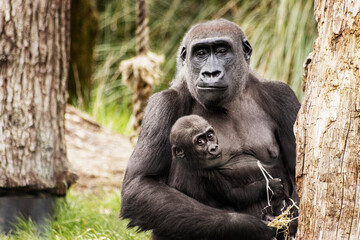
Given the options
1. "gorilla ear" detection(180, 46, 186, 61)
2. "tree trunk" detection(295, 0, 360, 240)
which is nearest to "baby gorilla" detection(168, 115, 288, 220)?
"gorilla ear" detection(180, 46, 186, 61)

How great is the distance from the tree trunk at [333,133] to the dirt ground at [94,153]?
368 cm

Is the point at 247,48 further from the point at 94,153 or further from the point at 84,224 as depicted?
the point at 94,153

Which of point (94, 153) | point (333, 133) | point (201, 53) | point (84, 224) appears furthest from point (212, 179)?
point (94, 153)

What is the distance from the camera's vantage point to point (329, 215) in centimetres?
270

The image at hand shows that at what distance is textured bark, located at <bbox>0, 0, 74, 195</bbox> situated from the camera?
4641 millimetres

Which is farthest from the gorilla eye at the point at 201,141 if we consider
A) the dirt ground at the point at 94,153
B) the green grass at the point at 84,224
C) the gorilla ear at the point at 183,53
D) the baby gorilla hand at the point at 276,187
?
the dirt ground at the point at 94,153

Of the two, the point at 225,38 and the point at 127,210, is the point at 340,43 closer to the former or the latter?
the point at 225,38

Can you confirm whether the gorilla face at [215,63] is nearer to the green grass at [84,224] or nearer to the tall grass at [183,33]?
the green grass at [84,224]

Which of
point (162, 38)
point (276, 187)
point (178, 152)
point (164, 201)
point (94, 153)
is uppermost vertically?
point (162, 38)

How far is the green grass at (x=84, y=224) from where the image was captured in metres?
4.46

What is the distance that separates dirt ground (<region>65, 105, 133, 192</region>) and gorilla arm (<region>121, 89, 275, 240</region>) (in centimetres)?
246

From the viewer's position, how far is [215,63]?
3713 millimetres

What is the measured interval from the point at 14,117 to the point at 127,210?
146 centimetres

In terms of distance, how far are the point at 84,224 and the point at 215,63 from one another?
75.7 inches
